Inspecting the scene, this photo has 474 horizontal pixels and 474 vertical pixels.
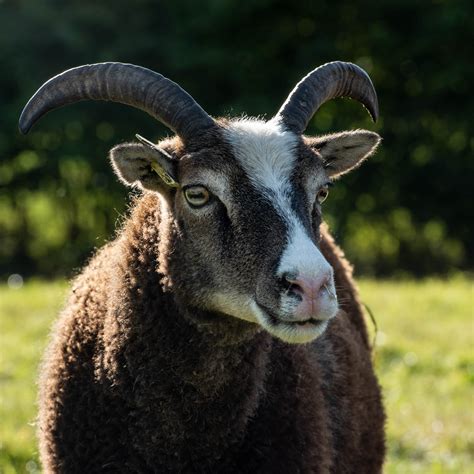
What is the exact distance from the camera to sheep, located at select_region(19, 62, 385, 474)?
519 cm

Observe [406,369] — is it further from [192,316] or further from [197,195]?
[197,195]

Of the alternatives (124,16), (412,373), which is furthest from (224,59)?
(412,373)

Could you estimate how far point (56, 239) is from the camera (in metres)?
29.0

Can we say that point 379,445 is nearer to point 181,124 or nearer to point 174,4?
point 181,124

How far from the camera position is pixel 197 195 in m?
5.33

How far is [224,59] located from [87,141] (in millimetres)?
3911

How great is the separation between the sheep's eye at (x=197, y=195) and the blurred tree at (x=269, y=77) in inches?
759

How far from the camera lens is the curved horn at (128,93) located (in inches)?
217

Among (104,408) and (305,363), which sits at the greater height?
(305,363)

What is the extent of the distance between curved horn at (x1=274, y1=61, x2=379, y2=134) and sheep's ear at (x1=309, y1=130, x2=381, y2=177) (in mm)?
164

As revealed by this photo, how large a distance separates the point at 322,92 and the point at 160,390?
1.95m

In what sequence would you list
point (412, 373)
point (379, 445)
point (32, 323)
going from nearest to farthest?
point (379, 445) < point (412, 373) < point (32, 323)

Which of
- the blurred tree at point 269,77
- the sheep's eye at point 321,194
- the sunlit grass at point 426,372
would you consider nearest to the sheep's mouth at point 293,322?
the sheep's eye at point 321,194

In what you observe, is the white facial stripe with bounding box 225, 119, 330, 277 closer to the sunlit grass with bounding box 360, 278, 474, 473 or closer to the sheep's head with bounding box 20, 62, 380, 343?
the sheep's head with bounding box 20, 62, 380, 343
